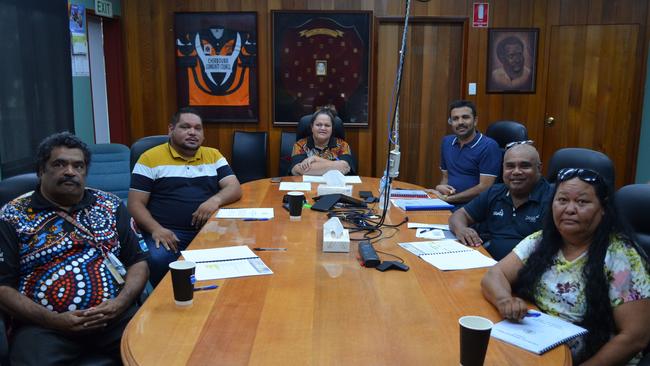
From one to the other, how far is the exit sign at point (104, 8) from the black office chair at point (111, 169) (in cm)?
166

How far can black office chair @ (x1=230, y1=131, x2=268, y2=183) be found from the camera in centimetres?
534

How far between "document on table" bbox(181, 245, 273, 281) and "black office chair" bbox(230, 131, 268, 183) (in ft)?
10.8

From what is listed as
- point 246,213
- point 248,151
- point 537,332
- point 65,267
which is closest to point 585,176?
point 537,332

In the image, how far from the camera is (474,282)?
1.76 meters

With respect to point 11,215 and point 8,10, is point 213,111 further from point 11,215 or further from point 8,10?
point 11,215

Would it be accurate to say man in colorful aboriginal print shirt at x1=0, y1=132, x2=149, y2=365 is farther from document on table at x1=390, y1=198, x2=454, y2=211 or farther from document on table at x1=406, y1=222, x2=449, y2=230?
document on table at x1=390, y1=198, x2=454, y2=211

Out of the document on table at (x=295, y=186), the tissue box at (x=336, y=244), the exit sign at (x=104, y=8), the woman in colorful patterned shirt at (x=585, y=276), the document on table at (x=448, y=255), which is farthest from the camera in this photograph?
the exit sign at (x=104, y=8)

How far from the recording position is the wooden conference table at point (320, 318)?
127 centimetres

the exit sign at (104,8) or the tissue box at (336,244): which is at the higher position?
the exit sign at (104,8)

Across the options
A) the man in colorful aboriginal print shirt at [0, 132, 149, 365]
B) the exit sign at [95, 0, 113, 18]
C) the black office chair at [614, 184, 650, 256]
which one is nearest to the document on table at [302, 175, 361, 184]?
the man in colorful aboriginal print shirt at [0, 132, 149, 365]

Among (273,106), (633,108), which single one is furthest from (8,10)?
(633,108)

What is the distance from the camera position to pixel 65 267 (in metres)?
1.90

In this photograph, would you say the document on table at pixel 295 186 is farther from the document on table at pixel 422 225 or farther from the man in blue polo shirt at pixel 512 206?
the man in blue polo shirt at pixel 512 206

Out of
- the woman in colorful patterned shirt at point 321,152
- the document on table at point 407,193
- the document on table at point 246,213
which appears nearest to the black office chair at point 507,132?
the document on table at point 407,193
